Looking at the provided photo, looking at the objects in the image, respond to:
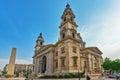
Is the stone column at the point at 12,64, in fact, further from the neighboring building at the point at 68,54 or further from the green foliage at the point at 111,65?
the green foliage at the point at 111,65

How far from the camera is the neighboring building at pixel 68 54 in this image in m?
35.0

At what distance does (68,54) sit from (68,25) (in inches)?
378

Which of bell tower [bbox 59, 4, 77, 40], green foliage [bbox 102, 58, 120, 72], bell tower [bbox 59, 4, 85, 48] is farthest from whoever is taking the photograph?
green foliage [bbox 102, 58, 120, 72]

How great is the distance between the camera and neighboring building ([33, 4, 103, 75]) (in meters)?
35.0

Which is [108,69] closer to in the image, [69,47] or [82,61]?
[82,61]

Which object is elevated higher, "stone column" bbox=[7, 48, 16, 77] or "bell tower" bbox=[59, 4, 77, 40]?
"bell tower" bbox=[59, 4, 77, 40]

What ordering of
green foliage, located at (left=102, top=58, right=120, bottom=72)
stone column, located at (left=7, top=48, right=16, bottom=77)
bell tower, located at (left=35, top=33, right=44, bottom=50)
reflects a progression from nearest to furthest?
stone column, located at (left=7, top=48, right=16, bottom=77) < green foliage, located at (left=102, top=58, right=120, bottom=72) < bell tower, located at (left=35, top=33, right=44, bottom=50)

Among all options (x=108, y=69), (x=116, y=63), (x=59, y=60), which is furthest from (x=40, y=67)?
(x=116, y=63)

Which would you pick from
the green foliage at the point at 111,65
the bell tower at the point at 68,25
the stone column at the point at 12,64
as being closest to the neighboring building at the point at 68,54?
the bell tower at the point at 68,25

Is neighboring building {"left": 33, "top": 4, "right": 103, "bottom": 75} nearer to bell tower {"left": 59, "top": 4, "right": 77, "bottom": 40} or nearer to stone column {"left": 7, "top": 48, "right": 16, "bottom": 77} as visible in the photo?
bell tower {"left": 59, "top": 4, "right": 77, "bottom": 40}

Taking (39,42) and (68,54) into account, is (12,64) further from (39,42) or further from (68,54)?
(39,42)

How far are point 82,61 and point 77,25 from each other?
41.1 ft

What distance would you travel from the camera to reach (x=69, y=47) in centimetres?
3519

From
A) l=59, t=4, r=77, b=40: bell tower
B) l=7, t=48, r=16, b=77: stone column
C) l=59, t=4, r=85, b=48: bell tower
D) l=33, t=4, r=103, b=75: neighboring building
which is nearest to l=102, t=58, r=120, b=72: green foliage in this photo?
l=33, t=4, r=103, b=75: neighboring building
